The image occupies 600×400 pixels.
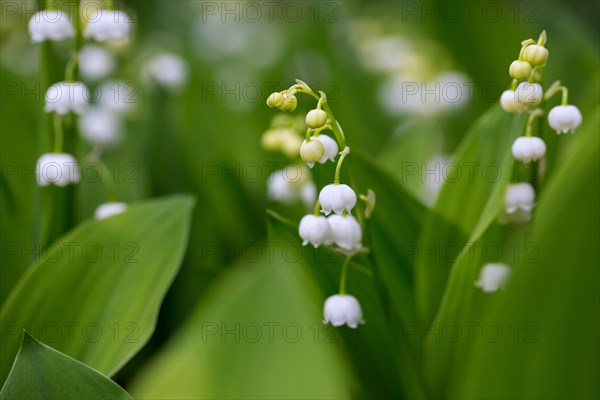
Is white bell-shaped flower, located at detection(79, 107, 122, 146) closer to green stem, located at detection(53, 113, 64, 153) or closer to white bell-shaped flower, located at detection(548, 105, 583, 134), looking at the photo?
green stem, located at detection(53, 113, 64, 153)

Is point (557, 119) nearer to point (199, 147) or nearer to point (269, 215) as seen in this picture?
point (269, 215)

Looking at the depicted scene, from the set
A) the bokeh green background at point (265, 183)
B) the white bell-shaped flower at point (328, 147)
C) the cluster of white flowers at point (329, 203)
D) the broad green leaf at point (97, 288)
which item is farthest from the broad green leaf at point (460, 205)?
the broad green leaf at point (97, 288)

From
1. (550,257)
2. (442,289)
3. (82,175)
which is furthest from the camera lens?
(82,175)

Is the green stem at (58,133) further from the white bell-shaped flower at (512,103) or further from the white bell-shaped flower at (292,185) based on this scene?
the white bell-shaped flower at (512,103)

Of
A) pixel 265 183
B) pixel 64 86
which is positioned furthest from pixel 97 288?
pixel 265 183

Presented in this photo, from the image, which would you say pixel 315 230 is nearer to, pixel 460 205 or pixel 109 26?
pixel 460 205

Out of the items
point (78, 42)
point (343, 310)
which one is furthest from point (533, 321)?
point (78, 42)
